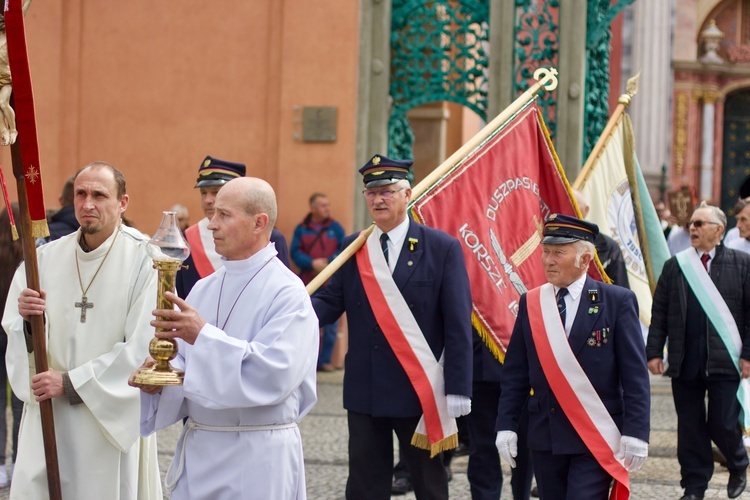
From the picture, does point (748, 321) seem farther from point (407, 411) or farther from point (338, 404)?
point (338, 404)

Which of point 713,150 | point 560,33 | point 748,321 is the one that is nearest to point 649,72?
point 713,150

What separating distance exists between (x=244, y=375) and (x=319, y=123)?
9.13m

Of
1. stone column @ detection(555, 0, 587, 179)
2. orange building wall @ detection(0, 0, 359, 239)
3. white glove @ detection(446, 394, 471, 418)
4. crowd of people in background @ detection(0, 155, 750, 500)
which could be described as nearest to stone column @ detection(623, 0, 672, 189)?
stone column @ detection(555, 0, 587, 179)

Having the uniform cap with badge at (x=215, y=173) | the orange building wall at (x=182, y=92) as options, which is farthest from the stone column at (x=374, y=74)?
the uniform cap with badge at (x=215, y=173)

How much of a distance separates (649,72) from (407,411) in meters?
21.0

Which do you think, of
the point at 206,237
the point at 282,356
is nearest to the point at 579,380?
the point at 282,356

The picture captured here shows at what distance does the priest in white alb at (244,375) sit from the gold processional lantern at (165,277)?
7 cm

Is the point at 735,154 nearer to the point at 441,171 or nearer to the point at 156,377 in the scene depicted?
the point at 441,171

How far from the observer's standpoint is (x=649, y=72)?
26.0m

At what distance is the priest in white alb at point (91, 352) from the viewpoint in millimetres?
5219

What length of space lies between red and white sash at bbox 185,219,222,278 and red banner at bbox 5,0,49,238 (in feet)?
7.71

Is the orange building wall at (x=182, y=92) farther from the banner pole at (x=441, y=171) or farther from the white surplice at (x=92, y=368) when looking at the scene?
the white surplice at (x=92, y=368)

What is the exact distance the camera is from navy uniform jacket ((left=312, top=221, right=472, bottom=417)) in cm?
623

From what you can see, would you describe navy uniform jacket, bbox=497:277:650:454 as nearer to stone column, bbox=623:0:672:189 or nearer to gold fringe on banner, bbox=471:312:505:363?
gold fringe on banner, bbox=471:312:505:363
